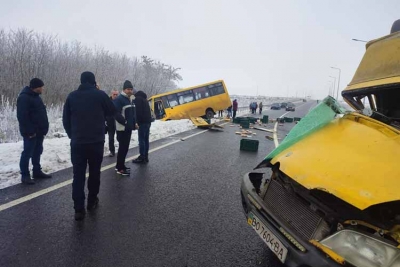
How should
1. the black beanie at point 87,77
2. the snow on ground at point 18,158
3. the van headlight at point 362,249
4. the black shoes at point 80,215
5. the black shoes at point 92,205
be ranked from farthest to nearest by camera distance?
the snow on ground at point 18,158 → the black shoes at point 92,205 → the black beanie at point 87,77 → the black shoes at point 80,215 → the van headlight at point 362,249

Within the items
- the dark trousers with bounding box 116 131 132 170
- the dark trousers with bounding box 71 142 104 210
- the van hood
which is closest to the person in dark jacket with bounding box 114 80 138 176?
the dark trousers with bounding box 116 131 132 170

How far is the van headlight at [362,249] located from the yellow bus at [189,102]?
20092 mm

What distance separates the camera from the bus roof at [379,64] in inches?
120

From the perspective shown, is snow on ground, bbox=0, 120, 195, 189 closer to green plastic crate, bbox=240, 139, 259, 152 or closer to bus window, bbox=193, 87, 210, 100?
green plastic crate, bbox=240, 139, 259, 152

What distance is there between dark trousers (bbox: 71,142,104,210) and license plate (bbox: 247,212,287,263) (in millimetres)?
2272

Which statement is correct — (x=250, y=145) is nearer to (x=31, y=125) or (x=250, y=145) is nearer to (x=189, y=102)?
(x=31, y=125)

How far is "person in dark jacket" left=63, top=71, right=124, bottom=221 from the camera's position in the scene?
3.47 m

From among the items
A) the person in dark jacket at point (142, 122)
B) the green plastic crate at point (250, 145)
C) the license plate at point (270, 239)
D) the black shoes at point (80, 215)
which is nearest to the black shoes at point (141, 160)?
the person in dark jacket at point (142, 122)

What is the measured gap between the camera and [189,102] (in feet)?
72.1

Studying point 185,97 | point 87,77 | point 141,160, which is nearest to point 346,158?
point 87,77

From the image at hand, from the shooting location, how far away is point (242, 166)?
21.5 ft

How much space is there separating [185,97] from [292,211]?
66.2 ft

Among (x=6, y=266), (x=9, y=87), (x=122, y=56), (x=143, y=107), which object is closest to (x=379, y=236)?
(x=6, y=266)

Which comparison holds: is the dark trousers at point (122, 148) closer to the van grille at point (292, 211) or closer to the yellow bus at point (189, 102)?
the van grille at point (292, 211)
